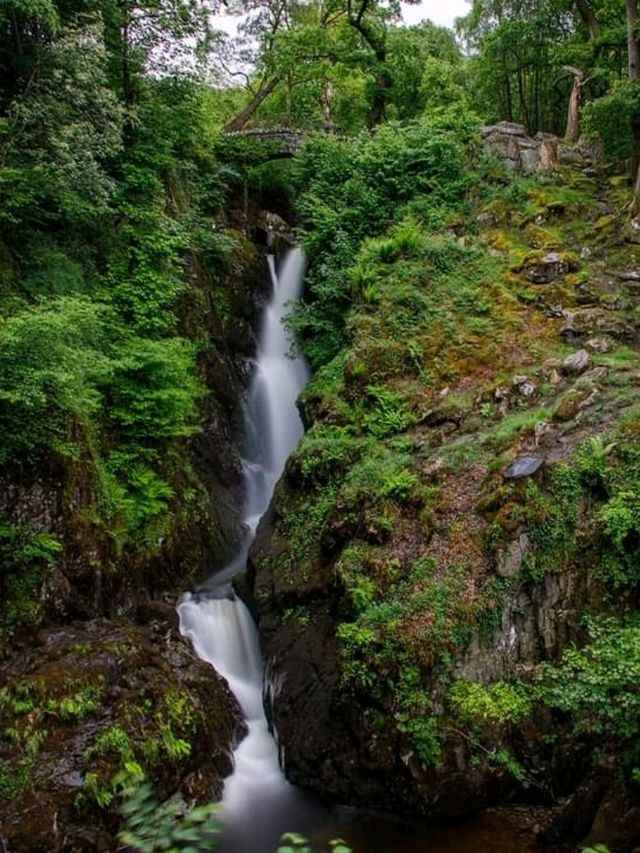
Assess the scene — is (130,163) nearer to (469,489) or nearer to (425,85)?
(469,489)

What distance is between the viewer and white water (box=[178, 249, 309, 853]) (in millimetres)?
7312

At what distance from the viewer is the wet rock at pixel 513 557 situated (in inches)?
286

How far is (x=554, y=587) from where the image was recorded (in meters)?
7.17

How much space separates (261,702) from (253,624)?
128cm

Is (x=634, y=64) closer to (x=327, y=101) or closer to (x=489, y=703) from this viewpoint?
(x=327, y=101)

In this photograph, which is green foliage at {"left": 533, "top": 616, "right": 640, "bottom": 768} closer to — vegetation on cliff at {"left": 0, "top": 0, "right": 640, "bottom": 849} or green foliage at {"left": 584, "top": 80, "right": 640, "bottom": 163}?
vegetation on cliff at {"left": 0, "top": 0, "right": 640, "bottom": 849}

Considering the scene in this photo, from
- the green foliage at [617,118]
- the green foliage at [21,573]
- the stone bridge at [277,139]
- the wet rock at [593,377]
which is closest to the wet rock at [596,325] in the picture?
the wet rock at [593,377]

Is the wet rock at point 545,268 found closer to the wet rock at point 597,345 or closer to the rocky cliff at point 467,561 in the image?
the rocky cliff at point 467,561

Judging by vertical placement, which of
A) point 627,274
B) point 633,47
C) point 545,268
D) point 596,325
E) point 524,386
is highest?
point 633,47

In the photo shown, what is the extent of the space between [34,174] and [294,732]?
29.3 feet

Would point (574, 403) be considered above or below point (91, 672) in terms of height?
above

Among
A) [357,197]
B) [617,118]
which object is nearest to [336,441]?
[357,197]

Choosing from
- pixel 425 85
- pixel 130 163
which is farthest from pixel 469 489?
pixel 425 85

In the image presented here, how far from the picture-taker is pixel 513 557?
7.30 m
